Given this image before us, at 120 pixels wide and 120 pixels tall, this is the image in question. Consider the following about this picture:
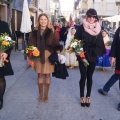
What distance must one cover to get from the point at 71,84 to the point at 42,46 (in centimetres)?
239

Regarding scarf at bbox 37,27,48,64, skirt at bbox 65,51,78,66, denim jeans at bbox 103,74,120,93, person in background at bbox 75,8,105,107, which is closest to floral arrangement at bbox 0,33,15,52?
scarf at bbox 37,27,48,64

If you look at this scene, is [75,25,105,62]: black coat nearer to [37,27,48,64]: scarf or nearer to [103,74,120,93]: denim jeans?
[37,27,48,64]: scarf

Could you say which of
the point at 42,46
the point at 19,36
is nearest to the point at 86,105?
the point at 42,46

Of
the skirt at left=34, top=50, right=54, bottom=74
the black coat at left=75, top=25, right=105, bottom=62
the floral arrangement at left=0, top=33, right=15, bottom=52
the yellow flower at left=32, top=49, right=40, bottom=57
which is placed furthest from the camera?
the skirt at left=34, top=50, right=54, bottom=74

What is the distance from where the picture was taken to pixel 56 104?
5242 millimetres

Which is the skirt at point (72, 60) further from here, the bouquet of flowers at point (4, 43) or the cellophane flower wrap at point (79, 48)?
the bouquet of flowers at point (4, 43)

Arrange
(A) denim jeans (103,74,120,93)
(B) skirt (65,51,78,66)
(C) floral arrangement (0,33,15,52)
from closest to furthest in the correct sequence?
(C) floral arrangement (0,33,15,52), (A) denim jeans (103,74,120,93), (B) skirt (65,51,78,66)

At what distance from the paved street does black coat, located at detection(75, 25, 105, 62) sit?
1009mm

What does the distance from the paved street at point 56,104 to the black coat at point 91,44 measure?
1.01 metres

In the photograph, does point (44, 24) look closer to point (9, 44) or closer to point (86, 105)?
point (9, 44)

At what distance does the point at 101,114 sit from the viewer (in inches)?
188

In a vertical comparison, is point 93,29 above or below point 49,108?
above

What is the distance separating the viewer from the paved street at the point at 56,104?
462 centimetres

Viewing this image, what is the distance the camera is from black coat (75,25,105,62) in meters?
4.88
